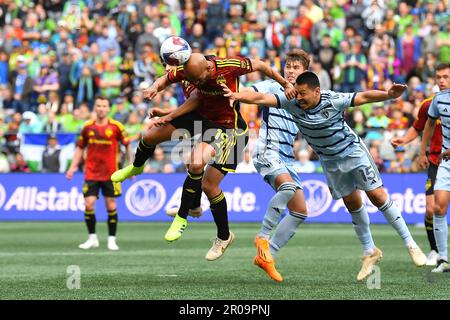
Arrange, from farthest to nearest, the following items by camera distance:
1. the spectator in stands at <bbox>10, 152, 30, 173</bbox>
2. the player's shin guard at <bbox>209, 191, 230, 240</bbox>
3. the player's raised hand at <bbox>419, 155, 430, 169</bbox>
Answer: the spectator in stands at <bbox>10, 152, 30, 173</bbox>, the player's raised hand at <bbox>419, 155, 430, 169</bbox>, the player's shin guard at <bbox>209, 191, 230, 240</bbox>

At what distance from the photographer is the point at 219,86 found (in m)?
11.8

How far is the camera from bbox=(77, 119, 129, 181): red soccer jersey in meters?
18.5

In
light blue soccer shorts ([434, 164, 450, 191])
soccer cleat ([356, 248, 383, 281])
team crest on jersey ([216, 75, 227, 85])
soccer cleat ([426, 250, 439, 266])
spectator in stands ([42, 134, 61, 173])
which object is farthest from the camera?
spectator in stands ([42, 134, 61, 173])

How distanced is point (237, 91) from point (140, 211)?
13855 millimetres

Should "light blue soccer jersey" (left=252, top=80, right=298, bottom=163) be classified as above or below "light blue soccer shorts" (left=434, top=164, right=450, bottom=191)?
above

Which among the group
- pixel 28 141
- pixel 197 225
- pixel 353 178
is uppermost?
pixel 353 178

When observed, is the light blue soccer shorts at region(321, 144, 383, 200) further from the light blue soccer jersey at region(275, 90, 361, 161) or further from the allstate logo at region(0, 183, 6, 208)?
the allstate logo at region(0, 183, 6, 208)

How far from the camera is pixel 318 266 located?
46.6ft

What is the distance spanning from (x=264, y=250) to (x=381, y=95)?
91.9 inches

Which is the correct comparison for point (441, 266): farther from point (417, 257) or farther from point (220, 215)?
point (220, 215)

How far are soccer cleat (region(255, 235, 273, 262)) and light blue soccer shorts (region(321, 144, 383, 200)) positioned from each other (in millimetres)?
1020

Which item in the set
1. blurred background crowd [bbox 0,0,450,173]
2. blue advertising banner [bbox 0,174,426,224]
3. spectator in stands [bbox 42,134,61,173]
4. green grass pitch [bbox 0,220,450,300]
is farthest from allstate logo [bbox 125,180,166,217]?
green grass pitch [bbox 0,220,450,300]

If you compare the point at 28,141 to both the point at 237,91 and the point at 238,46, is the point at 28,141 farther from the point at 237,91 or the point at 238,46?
the point at 237,91
